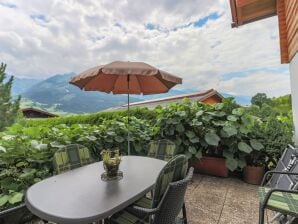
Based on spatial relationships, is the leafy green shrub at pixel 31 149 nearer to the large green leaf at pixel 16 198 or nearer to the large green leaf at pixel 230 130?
the large green leaf at pixel 16 198

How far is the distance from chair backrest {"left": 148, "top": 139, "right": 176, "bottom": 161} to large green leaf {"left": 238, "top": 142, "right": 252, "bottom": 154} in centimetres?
162

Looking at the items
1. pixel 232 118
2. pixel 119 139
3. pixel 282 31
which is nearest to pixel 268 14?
pixel 282 31

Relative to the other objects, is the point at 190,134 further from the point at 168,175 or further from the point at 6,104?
the point at 6,104

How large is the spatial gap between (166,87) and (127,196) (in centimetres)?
224

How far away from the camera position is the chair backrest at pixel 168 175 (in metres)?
1.48

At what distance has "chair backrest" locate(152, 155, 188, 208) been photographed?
4.86 feet

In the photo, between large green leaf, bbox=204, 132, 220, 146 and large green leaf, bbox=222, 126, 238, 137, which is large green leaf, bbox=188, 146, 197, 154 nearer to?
large green leaf, bbox=204, 132, 220, 146

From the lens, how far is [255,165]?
4.03 metres

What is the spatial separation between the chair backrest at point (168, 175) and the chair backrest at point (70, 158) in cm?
130

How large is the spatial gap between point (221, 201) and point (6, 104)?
1345 cm

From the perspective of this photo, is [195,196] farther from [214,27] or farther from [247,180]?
[214,27]

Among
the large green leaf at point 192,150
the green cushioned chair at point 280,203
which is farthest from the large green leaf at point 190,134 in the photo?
the green cushioned chair at point 280,203

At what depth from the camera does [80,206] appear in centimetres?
137

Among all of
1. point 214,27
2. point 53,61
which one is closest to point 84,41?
point 53,61
